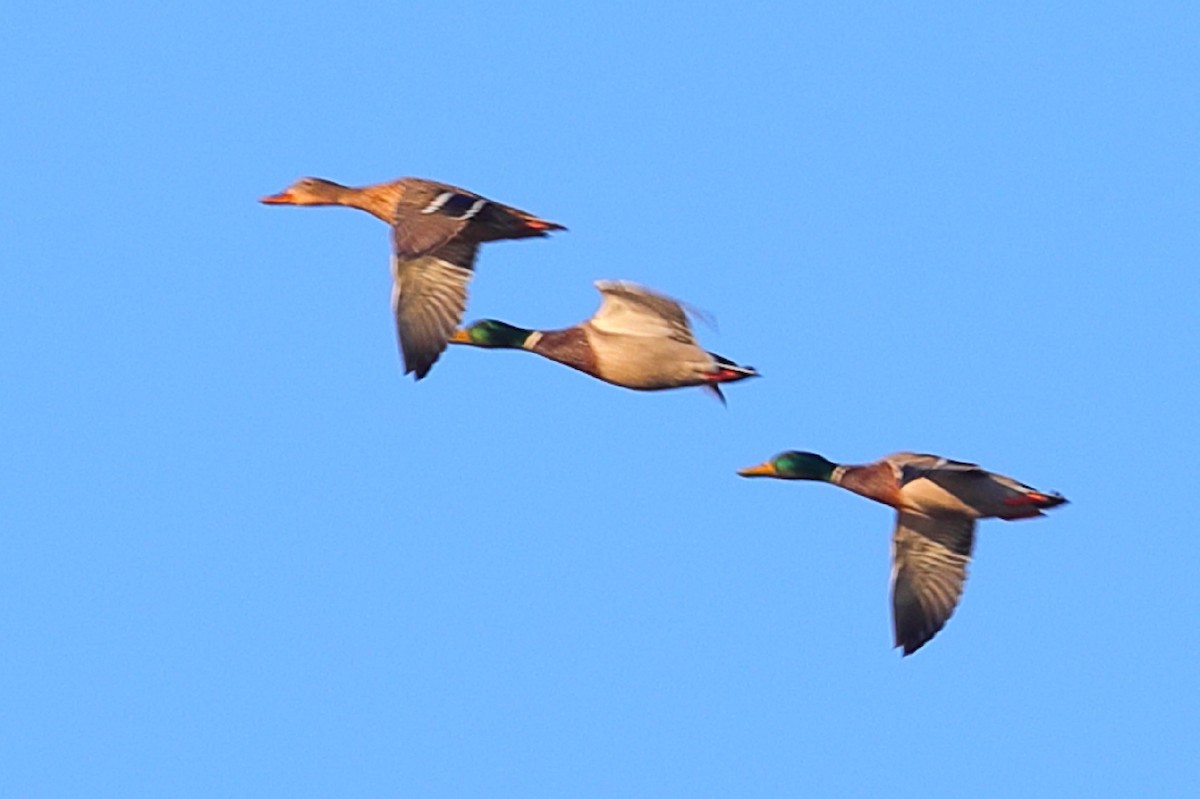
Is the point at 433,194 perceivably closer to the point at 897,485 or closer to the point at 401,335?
the point at 401,335

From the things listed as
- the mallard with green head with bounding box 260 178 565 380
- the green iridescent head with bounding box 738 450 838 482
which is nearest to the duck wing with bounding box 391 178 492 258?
the mallard with green head with bounding box 260 178 565 380

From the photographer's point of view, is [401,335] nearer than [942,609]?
Yes

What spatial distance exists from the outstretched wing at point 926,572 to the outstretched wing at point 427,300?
14.8 feet

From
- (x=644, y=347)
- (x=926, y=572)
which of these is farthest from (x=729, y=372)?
(x=926, y=572)

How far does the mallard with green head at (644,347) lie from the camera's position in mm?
25359

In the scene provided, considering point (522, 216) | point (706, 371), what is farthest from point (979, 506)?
point (522, 216)

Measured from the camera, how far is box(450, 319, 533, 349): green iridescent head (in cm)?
2716

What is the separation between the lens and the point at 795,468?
27391mm

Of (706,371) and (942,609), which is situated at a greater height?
(706,371)

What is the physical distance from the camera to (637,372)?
2561cm

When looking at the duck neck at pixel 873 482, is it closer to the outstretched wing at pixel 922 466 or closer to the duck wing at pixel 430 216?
the outstretched wing at pixel 922 466

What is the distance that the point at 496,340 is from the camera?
27.4m

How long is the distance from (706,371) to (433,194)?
8.67 feet

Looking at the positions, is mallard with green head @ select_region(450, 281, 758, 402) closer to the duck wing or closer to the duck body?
the duck wing
